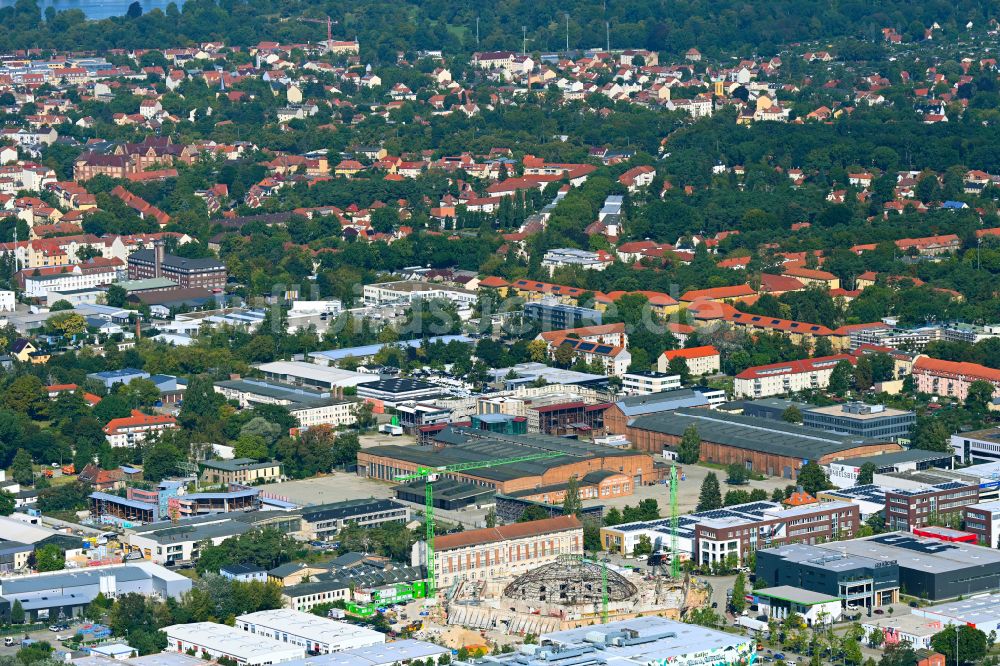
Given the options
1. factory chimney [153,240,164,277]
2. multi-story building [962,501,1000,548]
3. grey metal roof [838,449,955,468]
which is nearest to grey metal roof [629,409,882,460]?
grey metal roof [838,449,955,468]

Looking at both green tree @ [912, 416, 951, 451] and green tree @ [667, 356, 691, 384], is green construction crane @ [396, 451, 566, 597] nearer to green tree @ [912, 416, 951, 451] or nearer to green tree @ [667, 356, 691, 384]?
green tree @ [912, 416, 951, 451]

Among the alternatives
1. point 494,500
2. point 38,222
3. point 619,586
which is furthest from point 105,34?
point 619,586

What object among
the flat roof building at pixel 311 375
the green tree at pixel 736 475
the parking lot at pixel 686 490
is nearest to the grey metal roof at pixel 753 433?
the parking lot at pixel 686 490

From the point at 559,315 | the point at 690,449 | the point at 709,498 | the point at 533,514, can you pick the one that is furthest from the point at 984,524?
the point at 559,315

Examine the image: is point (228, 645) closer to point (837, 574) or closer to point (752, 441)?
point (837, 574)

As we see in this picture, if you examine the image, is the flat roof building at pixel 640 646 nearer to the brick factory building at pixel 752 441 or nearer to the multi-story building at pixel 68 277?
the brick factory building at pixel 752 441

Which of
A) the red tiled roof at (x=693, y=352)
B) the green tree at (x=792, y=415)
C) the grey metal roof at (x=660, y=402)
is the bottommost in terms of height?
the green tree at (x=792, y=415)
